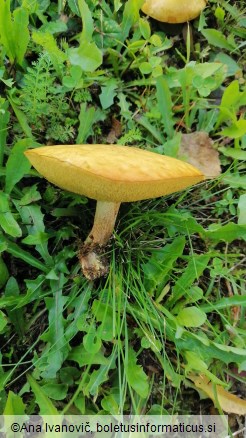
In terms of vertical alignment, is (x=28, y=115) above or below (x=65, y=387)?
above

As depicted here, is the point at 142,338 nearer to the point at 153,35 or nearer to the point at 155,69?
the point at 155,69

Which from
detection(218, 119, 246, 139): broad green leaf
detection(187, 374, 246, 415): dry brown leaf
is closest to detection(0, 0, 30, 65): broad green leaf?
detection(218, 119, 246, 139): broad green leaf

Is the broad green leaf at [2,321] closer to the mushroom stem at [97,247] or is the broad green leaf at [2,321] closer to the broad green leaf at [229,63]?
the mushroom stem at [97,247]

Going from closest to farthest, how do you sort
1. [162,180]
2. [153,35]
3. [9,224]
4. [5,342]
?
[162,180] < [9,224] < [5,342] < [153,35]

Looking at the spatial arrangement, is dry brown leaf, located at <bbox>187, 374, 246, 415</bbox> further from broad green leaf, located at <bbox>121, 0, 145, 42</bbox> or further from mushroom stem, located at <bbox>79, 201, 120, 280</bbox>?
broad green leaf, located at <bbox>121, 0, 145, 42</bbox>

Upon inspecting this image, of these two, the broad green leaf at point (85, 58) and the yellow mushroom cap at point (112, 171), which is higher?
the broad green leaf at point (85, 58)

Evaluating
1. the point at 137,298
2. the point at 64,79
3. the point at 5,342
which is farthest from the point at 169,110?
the point at 5,342

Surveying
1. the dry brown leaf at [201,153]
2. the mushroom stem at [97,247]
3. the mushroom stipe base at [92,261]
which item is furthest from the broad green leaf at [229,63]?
the mushroom stipe base at [92,261]
